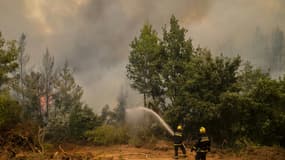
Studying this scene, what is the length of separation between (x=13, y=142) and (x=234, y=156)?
50.6 feet

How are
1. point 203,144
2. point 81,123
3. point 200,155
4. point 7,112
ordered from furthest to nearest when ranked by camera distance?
point 81,123 → point 7,112 → point 200,155 → point 203,144

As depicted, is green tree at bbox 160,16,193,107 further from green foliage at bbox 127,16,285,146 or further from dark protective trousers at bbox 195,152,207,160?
dark protective trousers at bbox 195,152,207,160

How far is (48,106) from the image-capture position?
5144cm

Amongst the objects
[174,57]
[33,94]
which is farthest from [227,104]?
[33,94]

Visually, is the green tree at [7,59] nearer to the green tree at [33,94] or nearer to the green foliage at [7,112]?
the green foliage at [7,112]

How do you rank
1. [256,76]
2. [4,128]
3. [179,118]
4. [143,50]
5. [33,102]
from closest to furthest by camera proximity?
[4,128]
[179,118]
[143,50]
[256,76]
[33,102]

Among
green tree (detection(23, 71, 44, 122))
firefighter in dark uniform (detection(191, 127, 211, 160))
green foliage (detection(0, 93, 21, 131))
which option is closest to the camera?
firefighter in dark uniform (detection(191, 127, 211, 160))

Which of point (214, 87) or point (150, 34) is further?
point (150, 34)

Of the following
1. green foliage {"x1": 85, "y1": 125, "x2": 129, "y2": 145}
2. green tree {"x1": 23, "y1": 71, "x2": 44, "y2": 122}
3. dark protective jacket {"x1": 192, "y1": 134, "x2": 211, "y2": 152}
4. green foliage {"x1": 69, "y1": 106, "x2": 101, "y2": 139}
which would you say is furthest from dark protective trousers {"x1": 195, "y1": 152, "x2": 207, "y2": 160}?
green tree {"x1": 23, "y1": 71, "x2": 44, "y2": 122}

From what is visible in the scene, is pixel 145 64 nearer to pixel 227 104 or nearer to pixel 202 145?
pixel 227 104

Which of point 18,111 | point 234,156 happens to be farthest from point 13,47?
point 234,156

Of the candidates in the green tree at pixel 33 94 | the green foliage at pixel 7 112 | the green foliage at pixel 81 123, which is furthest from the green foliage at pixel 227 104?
the green tree at pixel 33 94

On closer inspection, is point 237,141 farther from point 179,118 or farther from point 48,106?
point 48,106

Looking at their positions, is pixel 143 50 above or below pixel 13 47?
above
